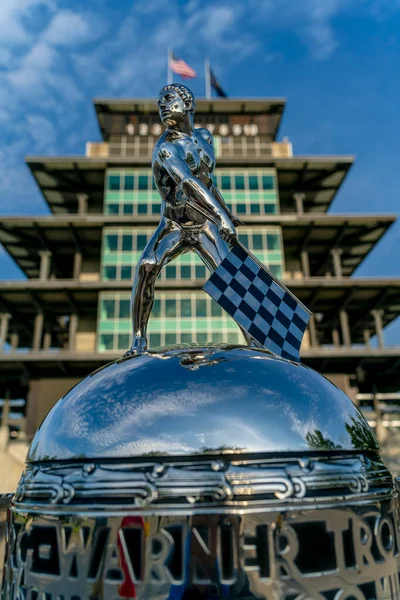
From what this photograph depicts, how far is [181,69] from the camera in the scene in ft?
115

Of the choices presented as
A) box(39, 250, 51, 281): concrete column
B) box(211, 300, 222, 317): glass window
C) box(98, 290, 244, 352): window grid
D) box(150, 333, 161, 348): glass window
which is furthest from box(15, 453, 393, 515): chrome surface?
box(39, 250, 51, 281): concrete column

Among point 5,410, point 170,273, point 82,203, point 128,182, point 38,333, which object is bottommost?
point 5,410

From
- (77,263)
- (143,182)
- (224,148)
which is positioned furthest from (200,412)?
(224,148)

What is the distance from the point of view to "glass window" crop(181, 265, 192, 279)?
96.2ft

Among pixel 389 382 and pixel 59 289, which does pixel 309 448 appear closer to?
pixel 59 289

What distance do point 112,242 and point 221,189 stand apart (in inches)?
339

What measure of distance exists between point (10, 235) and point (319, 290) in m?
22.6

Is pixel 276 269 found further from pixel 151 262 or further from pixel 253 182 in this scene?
pixel 151 262

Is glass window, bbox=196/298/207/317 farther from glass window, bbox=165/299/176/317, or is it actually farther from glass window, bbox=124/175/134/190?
glass window, bbox=124/175/134/190

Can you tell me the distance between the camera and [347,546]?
146cm

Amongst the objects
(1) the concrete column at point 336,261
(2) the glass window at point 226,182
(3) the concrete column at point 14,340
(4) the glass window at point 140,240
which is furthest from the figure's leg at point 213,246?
(3) the concrete column at point 14,340

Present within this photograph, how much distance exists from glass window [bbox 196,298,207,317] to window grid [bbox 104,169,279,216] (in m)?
7.45

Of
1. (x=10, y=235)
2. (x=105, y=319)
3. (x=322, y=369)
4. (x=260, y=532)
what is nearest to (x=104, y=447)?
(x=260, y=532)

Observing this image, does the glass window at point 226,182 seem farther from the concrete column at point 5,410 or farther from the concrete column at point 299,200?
the concrete column at point 5,410
